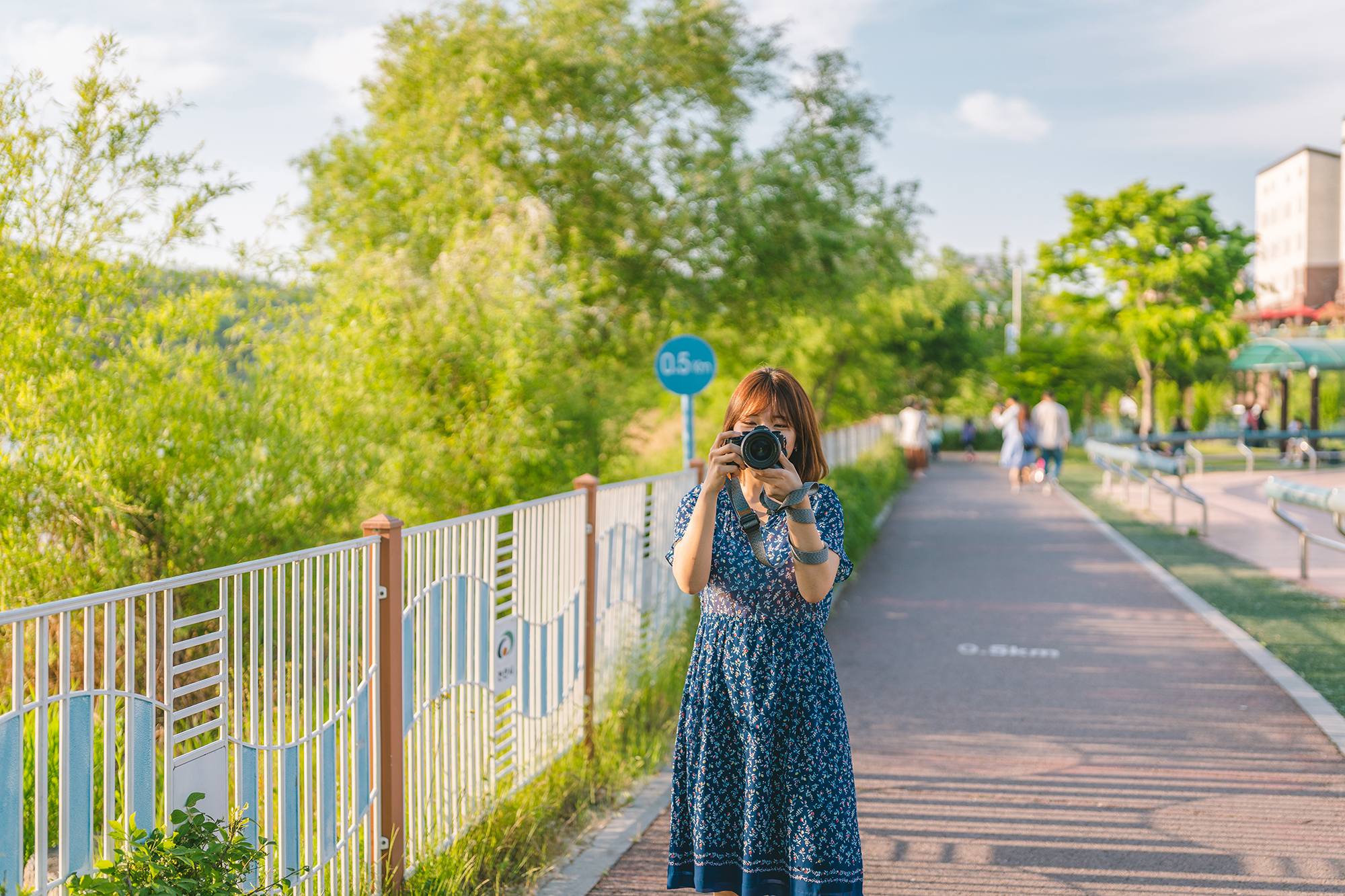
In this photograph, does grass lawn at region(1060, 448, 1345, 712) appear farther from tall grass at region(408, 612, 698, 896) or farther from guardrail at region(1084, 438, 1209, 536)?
tall grass at region(408, 612, 698, 896)

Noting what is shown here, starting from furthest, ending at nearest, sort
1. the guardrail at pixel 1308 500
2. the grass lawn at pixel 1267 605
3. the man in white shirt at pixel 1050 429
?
the man in white shirt at pixel 1050 429 → the guardrail at pixel 1308 500 → the grass lawn at pixel 1267 605

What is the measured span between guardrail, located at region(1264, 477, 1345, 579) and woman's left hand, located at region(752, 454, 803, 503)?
24.3 ft

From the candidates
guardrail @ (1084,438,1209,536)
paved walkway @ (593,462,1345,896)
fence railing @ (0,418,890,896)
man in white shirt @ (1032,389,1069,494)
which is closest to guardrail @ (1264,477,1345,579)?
paved walkway @ (593,462,1345,896)

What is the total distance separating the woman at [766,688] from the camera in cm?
301

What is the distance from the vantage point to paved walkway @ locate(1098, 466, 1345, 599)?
10.9 metres

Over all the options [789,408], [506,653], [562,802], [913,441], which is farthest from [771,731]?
[913,441]

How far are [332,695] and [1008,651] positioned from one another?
5.64 metres

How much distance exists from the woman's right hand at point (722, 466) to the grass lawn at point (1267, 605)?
473 centimetres

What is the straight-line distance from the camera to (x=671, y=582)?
7141mm

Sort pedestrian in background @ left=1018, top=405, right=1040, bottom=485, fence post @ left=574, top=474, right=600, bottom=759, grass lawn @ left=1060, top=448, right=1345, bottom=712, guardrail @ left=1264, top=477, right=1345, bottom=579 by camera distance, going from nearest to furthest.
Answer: fence post @ left=574, top=474, right=600, bottom=759 < grass lawn @ left=1060, top=448, right=1345, bottom=712 < guardrail @ left=1264, top=477, right=1345, bottom=579 < pedestrian in background @ left=1018, top=405, right=1040, bottom=485

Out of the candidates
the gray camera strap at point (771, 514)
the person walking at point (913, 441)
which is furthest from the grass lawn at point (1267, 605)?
the person walking at point (913, 441)

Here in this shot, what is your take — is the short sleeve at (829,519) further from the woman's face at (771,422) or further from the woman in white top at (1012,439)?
the woman in white top at (1012,439)

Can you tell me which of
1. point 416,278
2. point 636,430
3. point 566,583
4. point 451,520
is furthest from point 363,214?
point 451,520

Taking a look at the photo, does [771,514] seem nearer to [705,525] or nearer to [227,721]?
[705,525]
